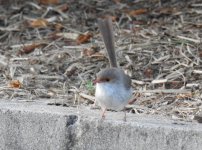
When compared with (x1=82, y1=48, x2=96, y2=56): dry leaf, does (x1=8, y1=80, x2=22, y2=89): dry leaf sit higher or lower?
lower

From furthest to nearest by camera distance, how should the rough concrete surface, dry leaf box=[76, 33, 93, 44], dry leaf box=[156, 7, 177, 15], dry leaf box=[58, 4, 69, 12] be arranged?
dry leaf box=[58, 4, 69, 12]
dry leaf box=[156, 7, 177, 15]
dry leaf box=[76, 33, 93, 44]
the rough concrete surface

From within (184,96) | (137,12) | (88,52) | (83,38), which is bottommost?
(184,96)

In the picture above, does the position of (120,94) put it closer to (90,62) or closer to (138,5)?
(90,62)

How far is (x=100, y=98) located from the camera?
5789 mm

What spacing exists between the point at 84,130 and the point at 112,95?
0.36 m

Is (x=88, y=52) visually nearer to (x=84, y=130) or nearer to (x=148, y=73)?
(x=148, y=73)

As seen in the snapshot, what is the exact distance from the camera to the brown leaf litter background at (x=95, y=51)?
258 inches

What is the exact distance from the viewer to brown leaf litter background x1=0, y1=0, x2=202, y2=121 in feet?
21.5

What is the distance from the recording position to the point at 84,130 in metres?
5.78

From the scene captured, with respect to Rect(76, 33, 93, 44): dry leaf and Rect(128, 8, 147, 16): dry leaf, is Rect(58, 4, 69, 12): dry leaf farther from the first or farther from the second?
Rect(76, 33, 93, 44): dry leaf

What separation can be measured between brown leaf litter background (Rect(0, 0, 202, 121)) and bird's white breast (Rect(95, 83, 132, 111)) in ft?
1.34

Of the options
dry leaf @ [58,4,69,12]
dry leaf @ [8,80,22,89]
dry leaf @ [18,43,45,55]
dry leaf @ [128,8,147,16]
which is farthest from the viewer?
dry leaf @ [58,4,69,12]

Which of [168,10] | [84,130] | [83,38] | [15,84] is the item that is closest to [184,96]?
[84,130]

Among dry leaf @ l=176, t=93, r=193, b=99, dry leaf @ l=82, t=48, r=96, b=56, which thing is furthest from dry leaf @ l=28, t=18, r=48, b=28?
dry leaf @ l=176, t=93, r=193, b=99
